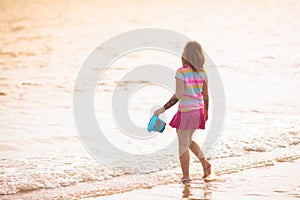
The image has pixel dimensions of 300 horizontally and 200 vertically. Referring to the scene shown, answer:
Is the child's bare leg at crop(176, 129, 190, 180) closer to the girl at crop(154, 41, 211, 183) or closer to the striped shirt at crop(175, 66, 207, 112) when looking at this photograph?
the girl at crop(154, 41, 211, 183)

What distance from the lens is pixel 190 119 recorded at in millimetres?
6605

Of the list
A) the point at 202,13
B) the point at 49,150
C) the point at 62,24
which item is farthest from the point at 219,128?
the point at 202,13

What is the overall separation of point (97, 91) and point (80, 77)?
94.8 inches

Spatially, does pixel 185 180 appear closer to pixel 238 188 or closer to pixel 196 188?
pixel 196 188

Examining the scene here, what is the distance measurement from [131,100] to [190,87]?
605cm

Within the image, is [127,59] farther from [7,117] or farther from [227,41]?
[7,117]

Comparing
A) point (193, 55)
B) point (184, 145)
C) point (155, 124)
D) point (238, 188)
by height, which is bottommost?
point (238, 188)

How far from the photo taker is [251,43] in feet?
75.0

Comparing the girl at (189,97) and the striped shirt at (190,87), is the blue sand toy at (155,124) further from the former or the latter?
the striped shirt at (190,87)

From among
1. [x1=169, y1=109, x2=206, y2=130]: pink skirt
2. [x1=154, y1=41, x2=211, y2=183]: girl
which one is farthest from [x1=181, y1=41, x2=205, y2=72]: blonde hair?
[x1=169, y1=109, x2=206, y2=130]: pink skirt

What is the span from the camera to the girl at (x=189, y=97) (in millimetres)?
6484

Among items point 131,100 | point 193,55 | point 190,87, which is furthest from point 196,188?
point 131,100

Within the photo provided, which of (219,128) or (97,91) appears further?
(97,91)

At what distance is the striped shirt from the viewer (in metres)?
6.52
